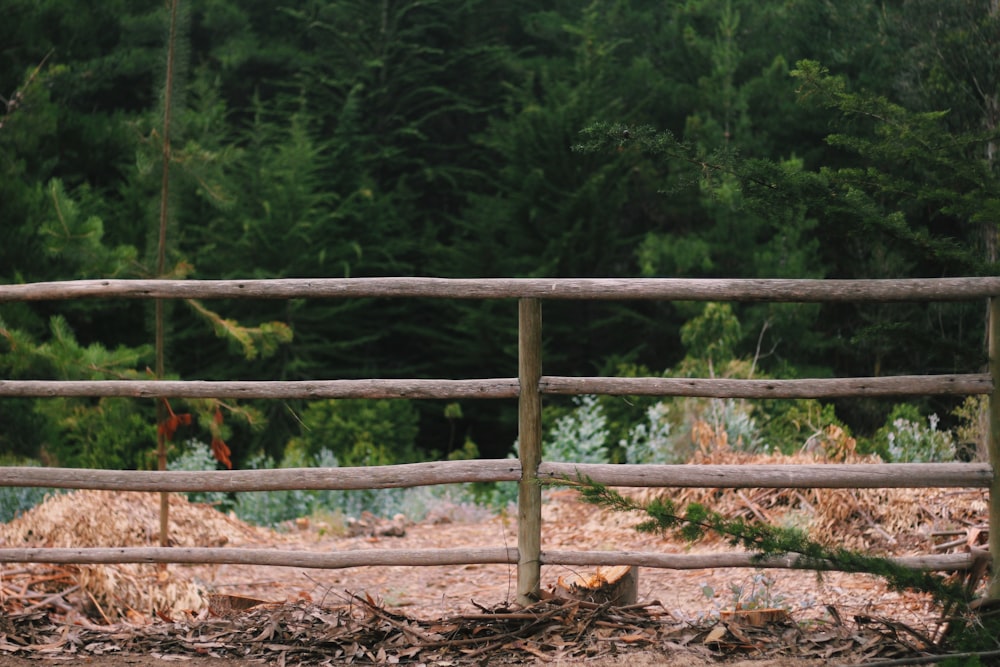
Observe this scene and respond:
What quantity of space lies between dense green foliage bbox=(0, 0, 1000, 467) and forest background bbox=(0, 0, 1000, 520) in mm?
44

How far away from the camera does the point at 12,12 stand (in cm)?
1164

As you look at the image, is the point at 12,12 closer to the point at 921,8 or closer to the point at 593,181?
the point at 593,181

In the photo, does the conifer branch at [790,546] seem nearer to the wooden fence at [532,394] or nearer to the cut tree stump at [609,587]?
→ the wooden fence at [532,394]

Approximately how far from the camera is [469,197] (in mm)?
13117

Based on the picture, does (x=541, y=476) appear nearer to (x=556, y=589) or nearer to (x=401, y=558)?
(x=556, y=589)

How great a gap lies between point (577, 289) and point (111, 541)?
314 centimetres

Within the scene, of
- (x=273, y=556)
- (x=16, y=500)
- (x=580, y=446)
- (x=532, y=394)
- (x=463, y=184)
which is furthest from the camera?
(x=463, y=184)

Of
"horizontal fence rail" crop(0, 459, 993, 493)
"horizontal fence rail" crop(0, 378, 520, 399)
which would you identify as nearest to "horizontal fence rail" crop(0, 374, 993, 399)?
"horizontal fence rail" crop(0, 378, 520, 399)

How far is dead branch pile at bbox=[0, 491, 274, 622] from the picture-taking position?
14.8ft

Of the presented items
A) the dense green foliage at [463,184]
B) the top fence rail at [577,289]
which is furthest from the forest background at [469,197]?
the top fence rail at [577,289]

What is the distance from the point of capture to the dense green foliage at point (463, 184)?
10.2m

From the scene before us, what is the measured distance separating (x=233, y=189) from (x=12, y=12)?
3087 millimetres

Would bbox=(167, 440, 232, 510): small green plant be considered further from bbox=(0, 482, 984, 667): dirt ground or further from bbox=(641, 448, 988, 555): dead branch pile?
bbox=(641, 448, 988, 555): dead branch pile

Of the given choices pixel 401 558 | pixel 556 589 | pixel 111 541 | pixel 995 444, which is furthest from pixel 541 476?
pixel 111 541
